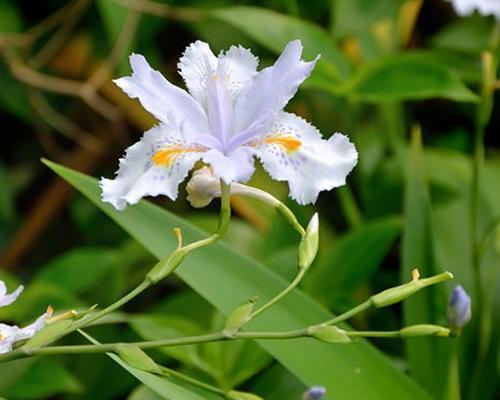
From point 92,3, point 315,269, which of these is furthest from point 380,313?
point 92,3

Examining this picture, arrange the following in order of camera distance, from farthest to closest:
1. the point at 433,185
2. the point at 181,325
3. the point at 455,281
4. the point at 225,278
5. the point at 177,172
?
the point at 433,185 → the point at 455,281 → the point at 181,325 → the point at 225,278 → the point at 177,172

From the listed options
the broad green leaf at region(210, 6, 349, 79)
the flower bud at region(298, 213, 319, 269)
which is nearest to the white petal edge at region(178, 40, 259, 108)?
the flower bud at region(298, 213, 319, 269)

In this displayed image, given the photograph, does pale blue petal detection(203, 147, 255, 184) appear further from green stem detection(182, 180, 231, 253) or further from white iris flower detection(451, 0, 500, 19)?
white iris flower detection(451, 0, 500, 19)

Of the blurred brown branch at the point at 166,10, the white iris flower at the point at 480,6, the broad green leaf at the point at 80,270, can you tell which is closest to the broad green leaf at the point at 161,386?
the broad green leaf at the point at 80,270

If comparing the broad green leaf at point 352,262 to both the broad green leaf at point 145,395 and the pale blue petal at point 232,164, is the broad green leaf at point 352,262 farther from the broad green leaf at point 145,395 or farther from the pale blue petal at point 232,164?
the pale blue petal at point 232,164

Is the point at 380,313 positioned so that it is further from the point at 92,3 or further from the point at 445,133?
the point at 92,3

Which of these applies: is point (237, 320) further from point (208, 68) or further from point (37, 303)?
point (37, 303)
